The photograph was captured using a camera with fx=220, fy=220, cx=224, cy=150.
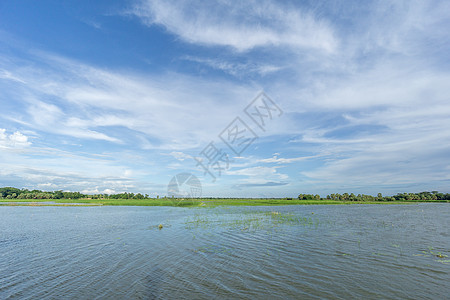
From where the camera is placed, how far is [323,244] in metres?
18.2

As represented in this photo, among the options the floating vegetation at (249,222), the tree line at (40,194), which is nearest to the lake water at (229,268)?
the floating vegetation at (249,222)

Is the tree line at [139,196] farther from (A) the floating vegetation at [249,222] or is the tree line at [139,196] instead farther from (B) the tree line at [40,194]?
(A) the floating vegetation at [249,222]

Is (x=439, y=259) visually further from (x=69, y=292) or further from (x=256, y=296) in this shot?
(x=69, y=292)

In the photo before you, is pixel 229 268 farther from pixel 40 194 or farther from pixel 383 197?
pixel 383 197

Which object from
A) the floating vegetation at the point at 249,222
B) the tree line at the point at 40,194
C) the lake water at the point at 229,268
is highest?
the tree line at the point at 40,194

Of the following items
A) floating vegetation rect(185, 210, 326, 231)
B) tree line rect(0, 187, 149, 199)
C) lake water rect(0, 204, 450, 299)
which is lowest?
lake water rect(0, 204, 450, 299)

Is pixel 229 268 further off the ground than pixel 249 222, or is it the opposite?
pixel 249 222

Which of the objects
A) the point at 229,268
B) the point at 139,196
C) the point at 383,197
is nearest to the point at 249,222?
the point at 229,268

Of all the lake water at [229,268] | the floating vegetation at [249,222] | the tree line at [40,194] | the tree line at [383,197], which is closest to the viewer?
the lake water at [229,268]

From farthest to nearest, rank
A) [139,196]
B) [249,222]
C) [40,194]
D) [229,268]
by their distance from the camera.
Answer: [139,196] → [40,194] → [249,222] → [229,268]

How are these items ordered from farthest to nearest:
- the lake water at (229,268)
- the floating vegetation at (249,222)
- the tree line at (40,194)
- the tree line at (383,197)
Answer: the tree line at (383,197) < the tree line at (40,194) < the floating vegetation at (249,222) < the lake water at (229,268)

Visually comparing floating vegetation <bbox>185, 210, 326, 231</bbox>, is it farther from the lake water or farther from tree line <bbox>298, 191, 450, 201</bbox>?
tree line <bbox>298, 191, 450, 201</bbox>

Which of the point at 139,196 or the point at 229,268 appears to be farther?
the point at 139,196

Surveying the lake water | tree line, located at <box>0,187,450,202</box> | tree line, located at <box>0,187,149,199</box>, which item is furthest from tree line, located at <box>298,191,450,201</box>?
the lake water
